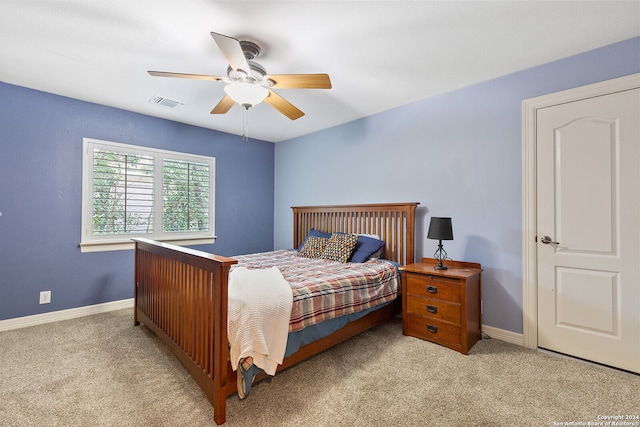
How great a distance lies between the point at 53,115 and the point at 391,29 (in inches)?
137

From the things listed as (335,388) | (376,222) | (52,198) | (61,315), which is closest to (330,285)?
(335,388)

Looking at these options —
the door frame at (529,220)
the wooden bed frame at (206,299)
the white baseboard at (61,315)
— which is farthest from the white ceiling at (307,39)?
the white baseboard at (61,315)

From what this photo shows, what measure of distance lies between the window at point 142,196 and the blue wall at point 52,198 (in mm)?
105

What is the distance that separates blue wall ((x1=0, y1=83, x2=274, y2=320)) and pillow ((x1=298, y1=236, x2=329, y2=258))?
2.14 meters

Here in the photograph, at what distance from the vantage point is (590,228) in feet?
7.51

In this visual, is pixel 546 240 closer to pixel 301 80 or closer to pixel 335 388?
pixel 335 388

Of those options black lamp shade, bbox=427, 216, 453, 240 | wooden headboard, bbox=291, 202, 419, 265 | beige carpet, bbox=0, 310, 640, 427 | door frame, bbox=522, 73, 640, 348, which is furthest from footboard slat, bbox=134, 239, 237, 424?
door frame, bbox=522, 73, 640, 348

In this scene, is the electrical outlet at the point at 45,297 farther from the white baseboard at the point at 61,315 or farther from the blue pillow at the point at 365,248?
the blue pillow at the point at 365,248

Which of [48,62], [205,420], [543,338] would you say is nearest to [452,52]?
[543,338]

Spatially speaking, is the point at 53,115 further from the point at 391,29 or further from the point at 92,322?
the point at 391,29

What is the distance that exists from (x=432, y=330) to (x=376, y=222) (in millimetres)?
1398

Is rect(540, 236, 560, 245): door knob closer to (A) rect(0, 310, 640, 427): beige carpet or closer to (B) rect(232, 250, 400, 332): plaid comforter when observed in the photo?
(A) rect(0, 310, 640, 427): beige carpet

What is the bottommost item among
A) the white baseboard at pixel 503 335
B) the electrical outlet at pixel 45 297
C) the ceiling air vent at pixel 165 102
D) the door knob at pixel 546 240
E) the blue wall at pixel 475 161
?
the white baseboard at pixel 503 335

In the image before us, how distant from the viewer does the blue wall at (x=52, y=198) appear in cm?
292
